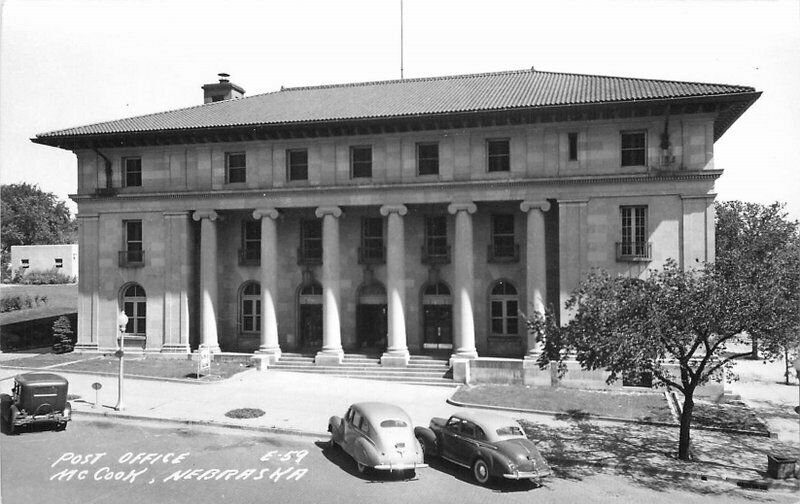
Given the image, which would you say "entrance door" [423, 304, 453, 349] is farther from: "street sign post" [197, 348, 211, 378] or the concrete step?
"street sign post" [197, 348, 211, 378]

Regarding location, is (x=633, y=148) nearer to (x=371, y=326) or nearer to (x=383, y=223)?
(x=383, y=223)

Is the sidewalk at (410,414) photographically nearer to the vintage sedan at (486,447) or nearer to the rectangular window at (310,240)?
the vintage sedan at (486,447)

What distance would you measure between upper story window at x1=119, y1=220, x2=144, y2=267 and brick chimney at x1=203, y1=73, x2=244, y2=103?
10.3 m

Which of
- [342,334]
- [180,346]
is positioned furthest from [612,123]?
[180,346]

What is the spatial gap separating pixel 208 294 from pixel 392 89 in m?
16.0

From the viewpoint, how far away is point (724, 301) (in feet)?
55.0

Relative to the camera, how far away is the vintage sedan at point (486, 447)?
595 inches

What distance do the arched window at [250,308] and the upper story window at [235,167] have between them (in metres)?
5.89

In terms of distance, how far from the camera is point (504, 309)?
104ft

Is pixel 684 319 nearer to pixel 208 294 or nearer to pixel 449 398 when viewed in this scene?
pixel 449 398

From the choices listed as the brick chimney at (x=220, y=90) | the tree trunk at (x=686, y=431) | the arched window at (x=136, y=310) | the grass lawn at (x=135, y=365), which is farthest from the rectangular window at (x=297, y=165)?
the tree trunk at (x=686, y=431)

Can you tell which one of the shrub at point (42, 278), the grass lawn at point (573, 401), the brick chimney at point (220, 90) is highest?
the brick chimney at point (220, 90)

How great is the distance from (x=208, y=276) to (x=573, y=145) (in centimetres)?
2003

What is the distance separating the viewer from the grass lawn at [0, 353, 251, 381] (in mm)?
28406
